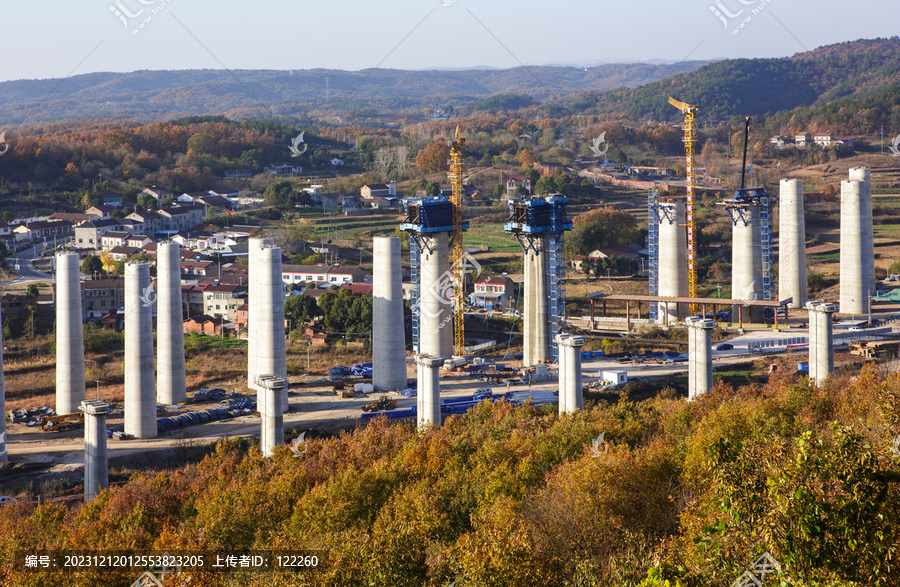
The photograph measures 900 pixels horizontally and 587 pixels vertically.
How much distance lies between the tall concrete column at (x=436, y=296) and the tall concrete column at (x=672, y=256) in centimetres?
1240

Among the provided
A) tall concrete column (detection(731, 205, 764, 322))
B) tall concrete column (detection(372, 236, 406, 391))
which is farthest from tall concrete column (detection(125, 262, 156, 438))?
tall concrete column (detection(731, 205, 764, 322))

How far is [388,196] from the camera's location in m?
83.1

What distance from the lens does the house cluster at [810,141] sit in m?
104

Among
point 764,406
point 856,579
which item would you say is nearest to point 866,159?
point 764,406

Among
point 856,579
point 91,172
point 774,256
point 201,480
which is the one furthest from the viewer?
point 91,172

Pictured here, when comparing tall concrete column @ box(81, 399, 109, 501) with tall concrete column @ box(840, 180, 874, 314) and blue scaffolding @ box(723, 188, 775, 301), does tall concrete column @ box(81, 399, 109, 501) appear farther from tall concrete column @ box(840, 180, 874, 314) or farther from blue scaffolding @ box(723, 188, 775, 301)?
tall concrete column @ box(840, 180, 874, 314)

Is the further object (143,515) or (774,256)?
(774,256)

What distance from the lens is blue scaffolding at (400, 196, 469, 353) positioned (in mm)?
40062

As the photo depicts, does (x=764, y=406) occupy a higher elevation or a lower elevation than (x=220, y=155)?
lower

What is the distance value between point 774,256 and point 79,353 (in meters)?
42.6

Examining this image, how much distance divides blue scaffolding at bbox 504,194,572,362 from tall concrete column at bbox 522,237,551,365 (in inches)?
6.5

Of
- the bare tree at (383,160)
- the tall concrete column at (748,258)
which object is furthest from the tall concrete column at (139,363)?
the bare tree at (383,160)

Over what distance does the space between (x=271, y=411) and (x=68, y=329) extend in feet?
35.2

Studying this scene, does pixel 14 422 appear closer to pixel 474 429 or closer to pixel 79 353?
pixel 79 353
